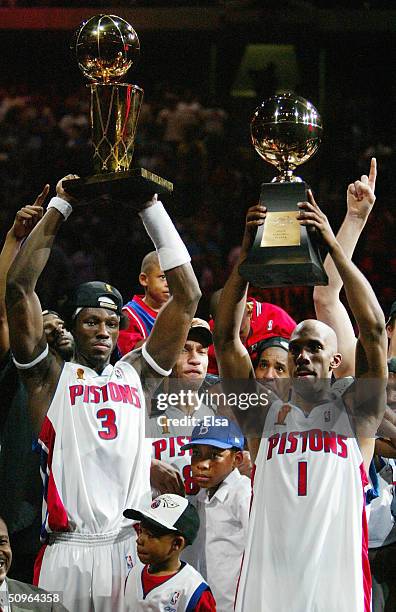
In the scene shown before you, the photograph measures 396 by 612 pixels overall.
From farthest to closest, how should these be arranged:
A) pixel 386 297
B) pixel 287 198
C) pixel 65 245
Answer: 1. pixel 65 245
2. pixel 386 297
3. pixel 287 198

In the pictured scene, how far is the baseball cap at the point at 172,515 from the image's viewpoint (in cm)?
352

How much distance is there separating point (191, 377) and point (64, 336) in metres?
0.52

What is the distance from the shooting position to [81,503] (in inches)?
140

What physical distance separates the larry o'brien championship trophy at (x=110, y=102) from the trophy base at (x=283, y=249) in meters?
0.38

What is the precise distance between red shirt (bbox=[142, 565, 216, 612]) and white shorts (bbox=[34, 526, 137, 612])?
0.09 m

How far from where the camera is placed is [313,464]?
3369mm

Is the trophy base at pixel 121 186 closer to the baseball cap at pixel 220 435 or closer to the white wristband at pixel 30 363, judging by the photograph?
the white wristband at pixel 30 363

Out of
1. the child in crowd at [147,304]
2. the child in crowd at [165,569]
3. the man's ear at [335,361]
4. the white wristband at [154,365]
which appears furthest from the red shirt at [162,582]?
the child in crowd at [147,304]

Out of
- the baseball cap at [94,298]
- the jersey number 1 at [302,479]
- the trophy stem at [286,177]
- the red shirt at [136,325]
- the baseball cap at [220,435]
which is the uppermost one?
the trophy stem at [286,177]

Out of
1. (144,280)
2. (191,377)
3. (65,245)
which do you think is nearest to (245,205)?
(65,245)

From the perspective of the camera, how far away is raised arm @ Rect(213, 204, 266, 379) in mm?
3418

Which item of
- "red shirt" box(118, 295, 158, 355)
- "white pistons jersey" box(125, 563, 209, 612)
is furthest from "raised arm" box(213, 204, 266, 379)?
"red shirt" box(118, 295, 158, 355)

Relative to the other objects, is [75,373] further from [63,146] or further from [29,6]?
[29,6]

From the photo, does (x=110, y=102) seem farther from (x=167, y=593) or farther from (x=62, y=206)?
(x=167, y=593)
